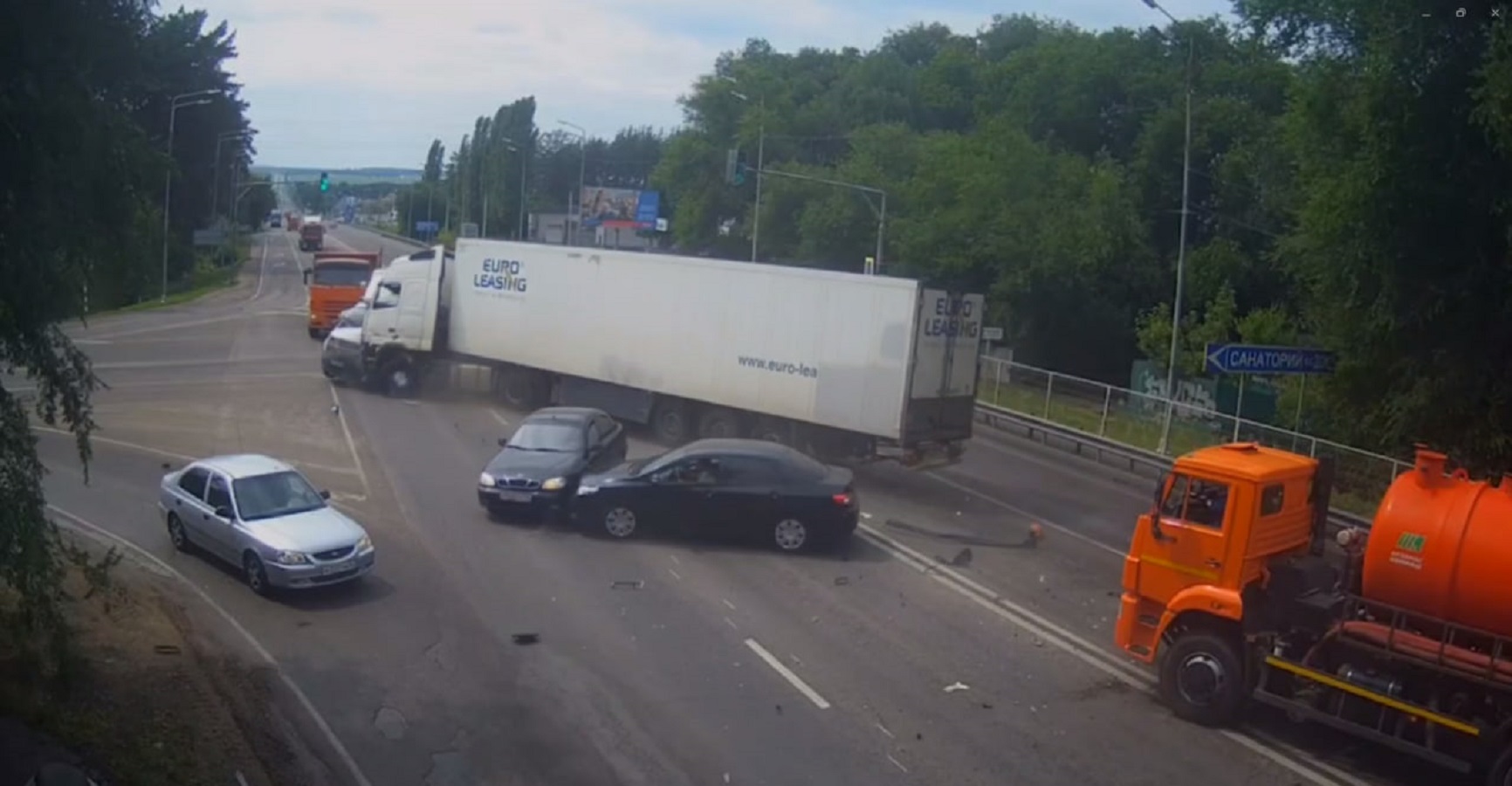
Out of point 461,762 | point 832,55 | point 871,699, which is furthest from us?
point 832,55

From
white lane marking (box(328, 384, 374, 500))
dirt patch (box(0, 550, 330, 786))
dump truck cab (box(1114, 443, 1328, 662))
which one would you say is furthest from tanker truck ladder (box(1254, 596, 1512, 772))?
white lane marking (box(328, 384, 374, 500))

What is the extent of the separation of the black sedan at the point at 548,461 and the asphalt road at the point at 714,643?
483mm

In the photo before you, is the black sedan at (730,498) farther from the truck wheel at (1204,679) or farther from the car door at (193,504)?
the truck wheel at (1204,679)

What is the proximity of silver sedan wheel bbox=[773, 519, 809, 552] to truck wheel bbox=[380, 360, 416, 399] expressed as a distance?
52.3 ft

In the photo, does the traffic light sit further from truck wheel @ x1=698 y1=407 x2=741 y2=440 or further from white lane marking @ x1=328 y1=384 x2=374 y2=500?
truck wheel @ x1=698 y1=407 x2=741 y2=440

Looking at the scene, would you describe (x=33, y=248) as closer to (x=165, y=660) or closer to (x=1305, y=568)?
(x=165, y=660)

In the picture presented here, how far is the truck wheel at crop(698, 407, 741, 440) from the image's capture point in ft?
85.6

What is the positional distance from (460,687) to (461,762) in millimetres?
1858

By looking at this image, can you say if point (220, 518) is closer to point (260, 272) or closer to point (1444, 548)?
point (1444, 548)

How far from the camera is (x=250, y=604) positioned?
15.8 meters

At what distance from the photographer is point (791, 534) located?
61.7 feet

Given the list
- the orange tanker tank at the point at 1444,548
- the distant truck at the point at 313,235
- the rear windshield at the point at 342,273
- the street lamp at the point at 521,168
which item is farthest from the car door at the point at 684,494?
the distant truck at the point at 313,235

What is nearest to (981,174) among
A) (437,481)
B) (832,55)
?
(437,481)

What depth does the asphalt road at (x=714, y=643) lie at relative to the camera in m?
11.6
